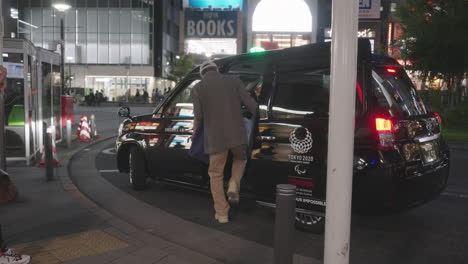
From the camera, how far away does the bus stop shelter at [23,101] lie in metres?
8.74

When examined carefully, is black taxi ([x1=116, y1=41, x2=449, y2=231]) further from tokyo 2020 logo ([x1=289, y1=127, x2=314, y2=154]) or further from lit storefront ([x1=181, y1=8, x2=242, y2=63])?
lit storefront ([x1=181, y1=8, x2=242, y2=63])

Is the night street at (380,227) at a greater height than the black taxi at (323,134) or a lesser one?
lesser

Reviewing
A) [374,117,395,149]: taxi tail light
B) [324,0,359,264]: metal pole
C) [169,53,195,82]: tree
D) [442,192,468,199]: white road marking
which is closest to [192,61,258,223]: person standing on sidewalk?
[374,117,395,149]: taxi tail light

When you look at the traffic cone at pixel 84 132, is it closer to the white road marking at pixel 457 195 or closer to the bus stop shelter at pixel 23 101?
the bus stop shelter at pixel 23 101

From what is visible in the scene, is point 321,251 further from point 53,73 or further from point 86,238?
point 53,73

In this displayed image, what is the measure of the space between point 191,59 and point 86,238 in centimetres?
5273

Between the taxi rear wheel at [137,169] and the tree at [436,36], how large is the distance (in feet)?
53.2

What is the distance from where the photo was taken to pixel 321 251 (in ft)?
14.5

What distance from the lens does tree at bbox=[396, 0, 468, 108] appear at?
19.0m

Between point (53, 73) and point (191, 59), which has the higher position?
point (191, 59)

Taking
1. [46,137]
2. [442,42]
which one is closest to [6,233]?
[46,137]

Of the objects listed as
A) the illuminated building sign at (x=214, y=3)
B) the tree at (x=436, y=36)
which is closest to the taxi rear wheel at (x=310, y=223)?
the tree at (x=436, y=36)

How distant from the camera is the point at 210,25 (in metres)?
27.1

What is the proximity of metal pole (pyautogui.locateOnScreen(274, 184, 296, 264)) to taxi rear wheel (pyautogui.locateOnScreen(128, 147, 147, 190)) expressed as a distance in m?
4.16
